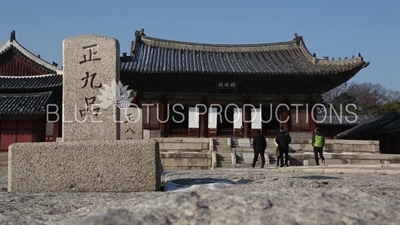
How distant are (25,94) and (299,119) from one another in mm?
15806

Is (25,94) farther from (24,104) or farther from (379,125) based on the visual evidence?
(379,125)

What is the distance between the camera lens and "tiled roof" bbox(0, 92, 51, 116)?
72.5 feet

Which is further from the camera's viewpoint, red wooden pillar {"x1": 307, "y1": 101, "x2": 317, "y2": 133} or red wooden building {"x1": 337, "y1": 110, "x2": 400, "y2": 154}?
red wooden building {"x1": 337, "y1": 110, "x2": 400, "y2": 154}

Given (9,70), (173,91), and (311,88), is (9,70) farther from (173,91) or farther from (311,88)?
(311,88)

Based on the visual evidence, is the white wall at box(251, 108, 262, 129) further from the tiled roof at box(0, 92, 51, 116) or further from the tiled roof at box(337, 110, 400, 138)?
the tiled roof at box(0, 92, 51, 116)

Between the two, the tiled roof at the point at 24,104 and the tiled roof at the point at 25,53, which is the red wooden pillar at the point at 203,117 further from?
the tiled roof at the point at 25,53

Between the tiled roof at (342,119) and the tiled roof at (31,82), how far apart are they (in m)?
Result: 24.6

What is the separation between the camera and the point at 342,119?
1652 inches

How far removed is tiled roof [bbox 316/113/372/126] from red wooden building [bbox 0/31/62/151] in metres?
24.9

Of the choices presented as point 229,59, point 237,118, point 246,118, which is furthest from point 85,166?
point 229,59

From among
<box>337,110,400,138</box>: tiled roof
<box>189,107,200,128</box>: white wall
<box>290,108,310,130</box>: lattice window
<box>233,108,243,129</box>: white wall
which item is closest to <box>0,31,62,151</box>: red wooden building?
<box>189,107,200,128</box>: white wall

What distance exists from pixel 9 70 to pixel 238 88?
13.9 meters

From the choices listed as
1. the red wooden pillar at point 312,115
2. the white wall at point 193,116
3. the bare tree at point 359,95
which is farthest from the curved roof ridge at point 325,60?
the bare tree at point 359,95

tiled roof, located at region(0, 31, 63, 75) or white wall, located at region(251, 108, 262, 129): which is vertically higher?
tiled roof, located at region(0, 31, 63, 75)
